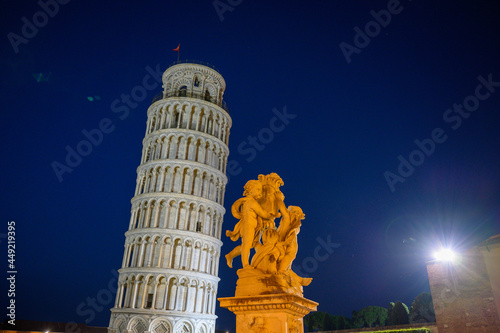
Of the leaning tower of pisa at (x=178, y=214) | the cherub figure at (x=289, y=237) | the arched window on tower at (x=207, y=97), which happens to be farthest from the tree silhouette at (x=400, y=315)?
the cherub figure at (x=289, y=237)

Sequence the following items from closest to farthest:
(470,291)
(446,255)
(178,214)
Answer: (470,291)
(446,255)
(178,214)

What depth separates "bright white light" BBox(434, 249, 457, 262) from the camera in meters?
25.8

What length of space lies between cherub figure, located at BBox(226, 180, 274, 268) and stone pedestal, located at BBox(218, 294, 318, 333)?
0.77m

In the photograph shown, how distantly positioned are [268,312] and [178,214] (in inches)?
1427

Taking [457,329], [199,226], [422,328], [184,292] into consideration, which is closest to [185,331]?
[184,292]

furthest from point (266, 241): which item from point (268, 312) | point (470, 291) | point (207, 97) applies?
point (207, 97)

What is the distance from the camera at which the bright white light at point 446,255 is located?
25844mm

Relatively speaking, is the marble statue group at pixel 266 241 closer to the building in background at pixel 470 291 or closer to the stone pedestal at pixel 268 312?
the stone pedestal at pixel 268 312

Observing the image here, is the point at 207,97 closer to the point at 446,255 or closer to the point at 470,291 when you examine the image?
the point at 446,255

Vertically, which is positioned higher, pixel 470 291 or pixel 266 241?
pixel 470 291

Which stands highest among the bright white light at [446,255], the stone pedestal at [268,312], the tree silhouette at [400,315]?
the bright white light at [446,255]

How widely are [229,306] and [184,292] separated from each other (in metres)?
34.5

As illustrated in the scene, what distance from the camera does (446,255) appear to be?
26.3 m

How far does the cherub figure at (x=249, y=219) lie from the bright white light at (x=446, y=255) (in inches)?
958
